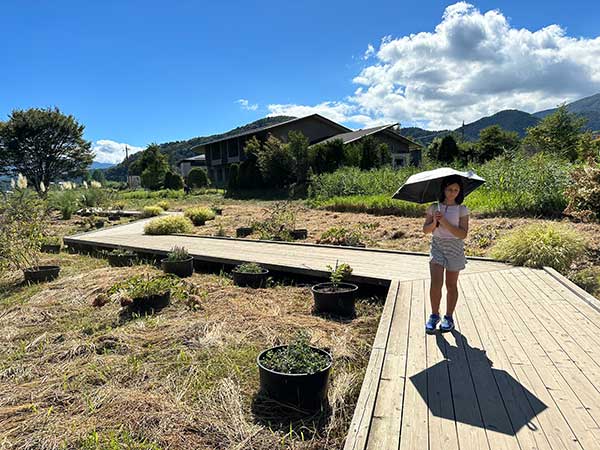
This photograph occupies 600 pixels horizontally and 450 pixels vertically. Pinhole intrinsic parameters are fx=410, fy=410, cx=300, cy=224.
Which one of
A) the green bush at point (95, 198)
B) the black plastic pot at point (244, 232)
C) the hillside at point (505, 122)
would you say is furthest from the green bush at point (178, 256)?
the hillside at point (505, 122)

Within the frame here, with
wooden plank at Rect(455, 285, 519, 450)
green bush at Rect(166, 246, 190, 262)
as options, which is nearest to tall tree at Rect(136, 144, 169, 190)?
green bush at Rect(166, 246, 190, 262)

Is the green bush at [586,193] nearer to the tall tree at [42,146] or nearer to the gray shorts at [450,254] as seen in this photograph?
the gray shorts at [450,254]

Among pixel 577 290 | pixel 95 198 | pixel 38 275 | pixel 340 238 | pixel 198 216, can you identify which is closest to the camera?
pixel 577 290

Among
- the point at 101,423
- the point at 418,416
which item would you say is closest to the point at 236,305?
the point at 101,423

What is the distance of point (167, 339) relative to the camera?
3.75 meters

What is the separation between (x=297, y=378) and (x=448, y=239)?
1.59 m

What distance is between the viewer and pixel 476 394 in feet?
7.70

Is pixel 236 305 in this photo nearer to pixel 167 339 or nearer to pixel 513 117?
pixel 167 339

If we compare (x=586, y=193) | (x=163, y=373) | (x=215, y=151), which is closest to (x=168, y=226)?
(x=163, y=373)

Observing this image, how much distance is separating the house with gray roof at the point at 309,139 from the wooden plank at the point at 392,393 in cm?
2420

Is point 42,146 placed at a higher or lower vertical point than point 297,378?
higher

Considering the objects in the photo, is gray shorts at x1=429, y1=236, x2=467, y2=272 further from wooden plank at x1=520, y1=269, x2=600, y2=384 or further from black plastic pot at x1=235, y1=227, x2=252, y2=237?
black plastic pot at x1=235, y1=227, x2=252, y2=237

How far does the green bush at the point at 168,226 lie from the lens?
33.7 feet

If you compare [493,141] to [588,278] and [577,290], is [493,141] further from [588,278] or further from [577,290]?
[577,290]
